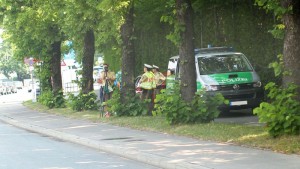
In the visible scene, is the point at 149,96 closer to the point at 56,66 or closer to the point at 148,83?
the point at 148,83

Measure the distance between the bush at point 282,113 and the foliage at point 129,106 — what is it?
8076mm

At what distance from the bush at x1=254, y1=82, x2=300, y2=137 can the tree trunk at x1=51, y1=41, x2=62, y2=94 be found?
20.3 metres

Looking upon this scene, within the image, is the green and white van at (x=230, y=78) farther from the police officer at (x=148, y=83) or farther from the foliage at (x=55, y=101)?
the foliage at (x=55, y=101)

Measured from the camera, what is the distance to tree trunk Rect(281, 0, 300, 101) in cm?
1087

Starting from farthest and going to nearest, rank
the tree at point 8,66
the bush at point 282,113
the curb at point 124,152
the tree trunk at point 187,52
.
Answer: the tree at point 8,66, the tree trunk at point 187,52, the bush at point 282,113, the curb at point 124,152

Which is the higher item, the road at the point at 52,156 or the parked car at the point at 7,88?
the parked car at the point at 7,88

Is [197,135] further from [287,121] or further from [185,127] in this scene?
[287,121]

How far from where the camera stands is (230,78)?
1697 cm

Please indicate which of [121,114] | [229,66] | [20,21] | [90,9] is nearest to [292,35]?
[229,66]

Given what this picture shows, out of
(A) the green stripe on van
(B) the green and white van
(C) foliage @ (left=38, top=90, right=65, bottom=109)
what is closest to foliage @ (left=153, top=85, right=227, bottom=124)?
(B) the green and white van

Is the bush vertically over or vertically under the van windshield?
under

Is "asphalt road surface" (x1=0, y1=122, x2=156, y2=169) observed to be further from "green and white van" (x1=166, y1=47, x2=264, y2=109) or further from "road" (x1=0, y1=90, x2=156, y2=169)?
"green and white van" (x1=166, y1=47, x2=264, y2=109)

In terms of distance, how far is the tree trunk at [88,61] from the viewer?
24250 mm

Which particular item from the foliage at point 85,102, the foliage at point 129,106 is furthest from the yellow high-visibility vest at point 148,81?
the foliage at point 85,102
